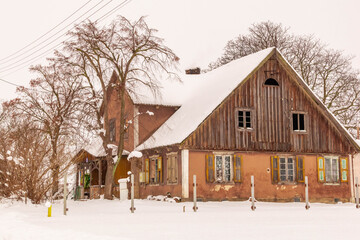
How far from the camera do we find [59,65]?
30.4 meters

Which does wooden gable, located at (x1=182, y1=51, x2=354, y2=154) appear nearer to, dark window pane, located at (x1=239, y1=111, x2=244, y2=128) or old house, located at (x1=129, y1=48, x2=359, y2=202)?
old house, located at (x1=129, y1=48, x2=359, y2=202)

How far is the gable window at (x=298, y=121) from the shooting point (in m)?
30.3

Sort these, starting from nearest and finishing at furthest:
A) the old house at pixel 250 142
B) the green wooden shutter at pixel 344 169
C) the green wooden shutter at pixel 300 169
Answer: the old house at pixel 250 142 < the green wooden shutter at pixel 300 169 < the green wooden shutter at pixel 344 169

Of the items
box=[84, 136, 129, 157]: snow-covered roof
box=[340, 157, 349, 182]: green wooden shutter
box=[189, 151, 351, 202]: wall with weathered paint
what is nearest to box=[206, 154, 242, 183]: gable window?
box=[189, 151, 351, 202]: wall with weathered paint

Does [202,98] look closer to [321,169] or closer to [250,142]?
[250,142]

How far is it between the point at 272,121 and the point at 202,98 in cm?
437

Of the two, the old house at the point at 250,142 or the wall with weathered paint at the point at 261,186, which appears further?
the old house at the point at 250,142

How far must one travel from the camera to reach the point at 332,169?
3111 centimetres

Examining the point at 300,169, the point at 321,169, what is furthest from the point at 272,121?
the point at 321,169

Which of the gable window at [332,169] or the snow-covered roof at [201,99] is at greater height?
the snow-covered roof at [201,99]

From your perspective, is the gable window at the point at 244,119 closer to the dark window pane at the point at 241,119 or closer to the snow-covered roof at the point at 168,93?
the dark window pane at the point at 241,119

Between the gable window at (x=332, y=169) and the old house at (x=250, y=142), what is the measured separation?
2.3 inches

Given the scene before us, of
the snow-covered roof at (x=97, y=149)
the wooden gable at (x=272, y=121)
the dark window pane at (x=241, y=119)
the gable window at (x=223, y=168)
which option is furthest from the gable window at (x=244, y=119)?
the snow-covered roof at (x=97, y=149)

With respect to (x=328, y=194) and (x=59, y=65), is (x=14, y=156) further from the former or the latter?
(x=328, y=194)
